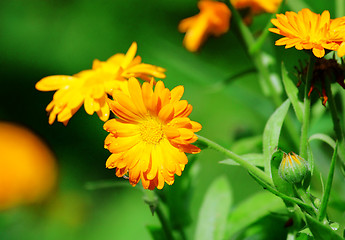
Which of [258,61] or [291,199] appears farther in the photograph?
[258,61]

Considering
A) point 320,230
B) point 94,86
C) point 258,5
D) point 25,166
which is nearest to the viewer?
point 320,230

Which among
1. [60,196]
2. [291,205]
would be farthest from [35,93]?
[291,205]

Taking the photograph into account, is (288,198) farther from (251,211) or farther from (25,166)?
(25,166)

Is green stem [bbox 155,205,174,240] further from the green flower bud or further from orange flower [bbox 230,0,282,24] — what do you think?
orange flower [bbox 230,0,282,24]

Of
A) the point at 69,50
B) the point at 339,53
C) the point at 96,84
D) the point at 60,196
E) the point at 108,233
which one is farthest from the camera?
the point at 69,50

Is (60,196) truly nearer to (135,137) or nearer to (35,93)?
(35,93)

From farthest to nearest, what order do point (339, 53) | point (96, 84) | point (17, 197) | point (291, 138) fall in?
1. point (17, 197)
2. point (291, 138)
3. point (96, 84)
4. point (339, 53)

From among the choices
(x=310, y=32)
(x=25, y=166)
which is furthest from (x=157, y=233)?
(x=25, y=166)
